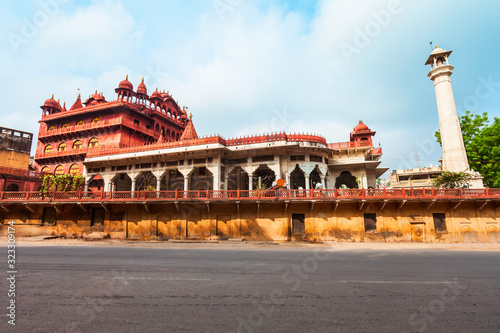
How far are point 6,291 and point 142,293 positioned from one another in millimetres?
2932

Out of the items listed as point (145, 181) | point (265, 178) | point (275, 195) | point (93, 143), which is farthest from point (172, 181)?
point (93, 143)

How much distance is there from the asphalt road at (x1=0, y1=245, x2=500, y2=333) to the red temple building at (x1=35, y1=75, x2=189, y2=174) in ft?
87.0

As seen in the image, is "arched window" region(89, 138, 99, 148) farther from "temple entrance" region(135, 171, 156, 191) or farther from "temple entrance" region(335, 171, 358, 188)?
"temple entrance" region(335, 171, 358, 188)

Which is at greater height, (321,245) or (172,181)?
(172,181)

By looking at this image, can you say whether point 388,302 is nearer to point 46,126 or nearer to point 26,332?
point 26,332

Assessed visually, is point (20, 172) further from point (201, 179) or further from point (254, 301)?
point (254, 301)

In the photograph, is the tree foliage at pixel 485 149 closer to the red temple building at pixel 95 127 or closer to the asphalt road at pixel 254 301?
the asphalt road at pixel 254 301

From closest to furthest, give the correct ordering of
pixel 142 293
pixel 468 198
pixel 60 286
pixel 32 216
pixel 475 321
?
pixel 475 321, pixel 142 293, pixel 60 286, pixel 468 198, pixel 32 216

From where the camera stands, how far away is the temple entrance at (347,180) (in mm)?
26952

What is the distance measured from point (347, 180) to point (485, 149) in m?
13.1

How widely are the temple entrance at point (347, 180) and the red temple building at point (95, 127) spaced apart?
20993 millimetres

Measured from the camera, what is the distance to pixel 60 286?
562 centimetres

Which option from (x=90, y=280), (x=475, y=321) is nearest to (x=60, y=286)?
(x=90, y=280)

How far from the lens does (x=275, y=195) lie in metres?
19.3
